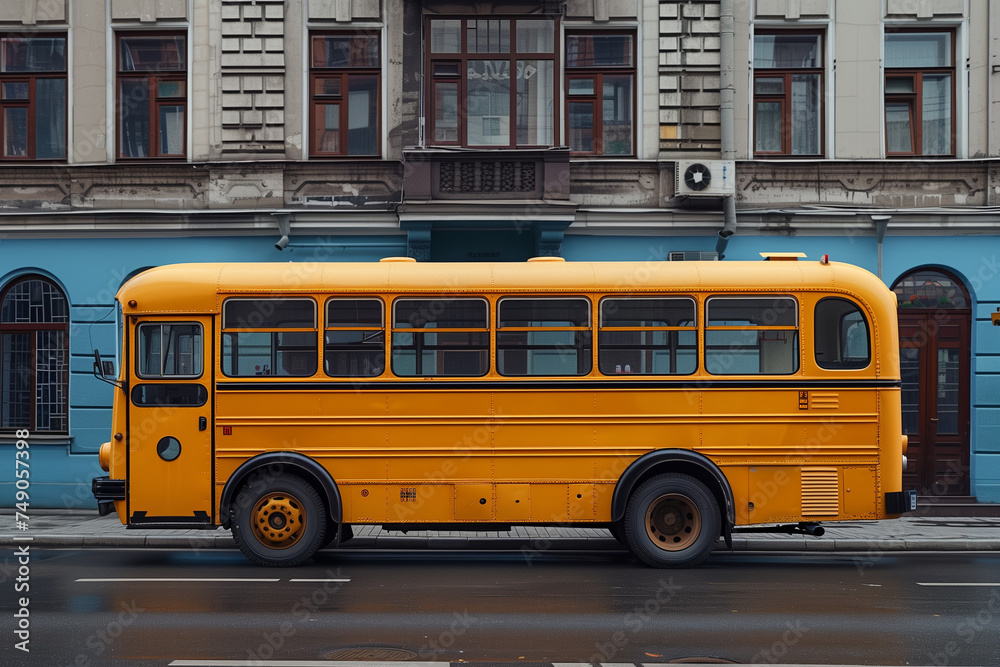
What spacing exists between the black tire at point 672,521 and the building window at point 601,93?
7.63 m

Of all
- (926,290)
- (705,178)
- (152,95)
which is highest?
(152,95)

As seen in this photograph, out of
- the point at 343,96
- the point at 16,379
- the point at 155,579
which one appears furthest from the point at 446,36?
the point at 155,579

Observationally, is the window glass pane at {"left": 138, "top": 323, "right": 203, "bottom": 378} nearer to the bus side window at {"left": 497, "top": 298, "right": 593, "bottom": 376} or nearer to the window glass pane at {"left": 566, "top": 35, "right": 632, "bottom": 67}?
the bus side window at {"left": 497, "top": 298, "right": 593, "bottom": 376}

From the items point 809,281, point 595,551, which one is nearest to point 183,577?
point 595,551

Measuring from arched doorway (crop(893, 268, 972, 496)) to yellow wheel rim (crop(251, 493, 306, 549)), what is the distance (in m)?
10.3

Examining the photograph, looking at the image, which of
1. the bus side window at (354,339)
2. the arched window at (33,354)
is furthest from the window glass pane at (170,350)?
the arched window at (33,354)

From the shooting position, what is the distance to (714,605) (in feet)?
28.1

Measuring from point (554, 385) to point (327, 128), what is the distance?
26.4 feet

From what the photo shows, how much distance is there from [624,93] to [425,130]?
3398 millimetres

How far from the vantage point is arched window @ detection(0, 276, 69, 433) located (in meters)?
16.4

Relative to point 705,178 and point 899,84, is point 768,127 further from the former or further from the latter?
point 899,84

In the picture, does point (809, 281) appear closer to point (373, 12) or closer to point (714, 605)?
point (714, 605)

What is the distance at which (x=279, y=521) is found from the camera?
1071cm

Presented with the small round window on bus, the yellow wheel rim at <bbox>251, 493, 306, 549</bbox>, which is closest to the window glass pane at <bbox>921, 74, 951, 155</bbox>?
the small round window on bus
